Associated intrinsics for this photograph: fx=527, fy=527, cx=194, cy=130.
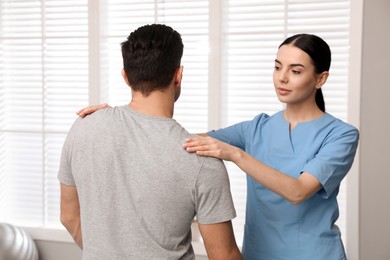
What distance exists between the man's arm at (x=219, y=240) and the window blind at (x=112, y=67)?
1.61m

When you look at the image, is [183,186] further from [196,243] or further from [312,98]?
[196,243]

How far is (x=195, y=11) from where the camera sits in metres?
2.93

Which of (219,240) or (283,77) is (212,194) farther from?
(283,77)

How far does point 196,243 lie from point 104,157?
72.8 inches

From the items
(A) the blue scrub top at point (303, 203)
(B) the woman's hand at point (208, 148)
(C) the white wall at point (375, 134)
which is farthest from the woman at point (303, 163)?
(C) the white wall at point (375, 134)

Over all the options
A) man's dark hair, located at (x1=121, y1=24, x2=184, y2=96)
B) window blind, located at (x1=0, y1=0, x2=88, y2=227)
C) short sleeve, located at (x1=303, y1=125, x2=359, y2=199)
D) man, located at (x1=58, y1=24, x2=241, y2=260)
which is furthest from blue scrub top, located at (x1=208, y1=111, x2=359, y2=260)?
window blind, located at (x1=0, y1=0, x2=88, y2=227)

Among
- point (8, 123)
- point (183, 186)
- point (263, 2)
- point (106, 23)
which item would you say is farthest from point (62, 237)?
point (183, 186)

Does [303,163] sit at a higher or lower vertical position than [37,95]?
lower

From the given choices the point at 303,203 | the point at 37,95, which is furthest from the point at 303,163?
the point at 37,95

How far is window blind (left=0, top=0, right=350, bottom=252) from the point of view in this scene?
2787 millimetres

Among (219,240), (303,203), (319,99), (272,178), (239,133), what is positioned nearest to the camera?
(219,240)

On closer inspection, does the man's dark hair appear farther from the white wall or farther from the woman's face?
the white wall

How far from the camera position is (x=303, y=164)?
1.56 meters

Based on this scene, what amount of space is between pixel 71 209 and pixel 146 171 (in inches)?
14.8
